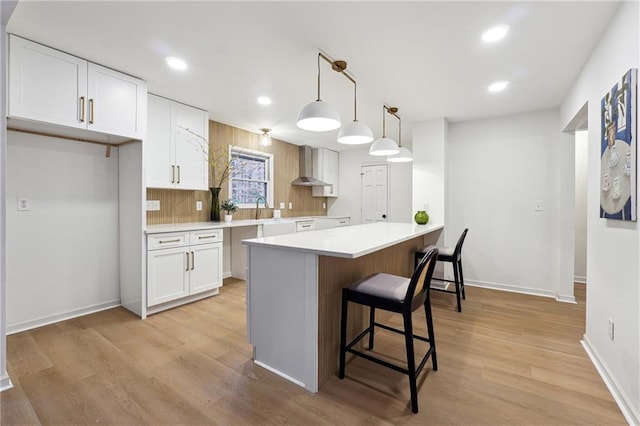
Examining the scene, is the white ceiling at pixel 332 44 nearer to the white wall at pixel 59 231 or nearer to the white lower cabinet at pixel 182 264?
Answer: the white wall at pixel 59 231

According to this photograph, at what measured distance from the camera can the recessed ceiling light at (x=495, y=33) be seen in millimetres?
2014

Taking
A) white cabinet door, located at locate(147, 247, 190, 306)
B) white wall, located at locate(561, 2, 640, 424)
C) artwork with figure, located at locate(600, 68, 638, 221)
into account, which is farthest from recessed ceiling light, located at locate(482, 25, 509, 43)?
white cabinet door, located at locate(147, 247, 190, 306)

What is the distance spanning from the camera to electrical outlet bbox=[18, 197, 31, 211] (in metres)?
2.58

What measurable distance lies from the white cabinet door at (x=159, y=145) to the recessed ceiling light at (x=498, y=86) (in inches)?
141

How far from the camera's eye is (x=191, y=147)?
144 inches

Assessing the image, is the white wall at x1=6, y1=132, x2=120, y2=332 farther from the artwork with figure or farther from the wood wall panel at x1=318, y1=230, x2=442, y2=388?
the artwork with figure

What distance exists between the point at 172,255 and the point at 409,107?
3308mm

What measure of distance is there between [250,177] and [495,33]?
12.7 ft

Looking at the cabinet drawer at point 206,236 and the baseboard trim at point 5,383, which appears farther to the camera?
the cabinet drawer at point 206,236

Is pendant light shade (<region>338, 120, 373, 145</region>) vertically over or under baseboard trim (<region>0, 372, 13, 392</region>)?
over

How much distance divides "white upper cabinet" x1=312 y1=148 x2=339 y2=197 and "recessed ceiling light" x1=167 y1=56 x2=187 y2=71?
3589 millimetres

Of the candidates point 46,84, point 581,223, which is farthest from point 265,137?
point 581,223

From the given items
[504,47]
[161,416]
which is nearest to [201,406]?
[161,416]

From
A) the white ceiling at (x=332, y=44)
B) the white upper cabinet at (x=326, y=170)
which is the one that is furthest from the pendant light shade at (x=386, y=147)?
the white upper cabinet at (x=326, y=170)
